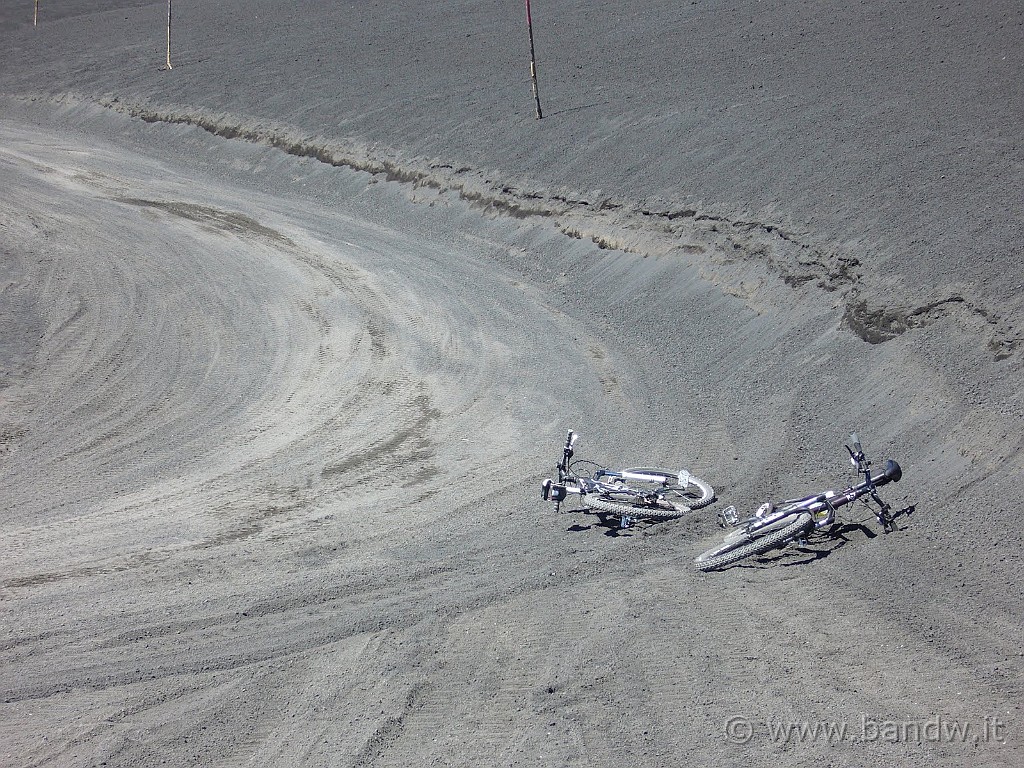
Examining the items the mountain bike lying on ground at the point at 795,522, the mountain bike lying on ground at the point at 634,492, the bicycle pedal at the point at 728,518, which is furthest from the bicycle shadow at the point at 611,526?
the mountain bike lying on ground at the point at 795,522

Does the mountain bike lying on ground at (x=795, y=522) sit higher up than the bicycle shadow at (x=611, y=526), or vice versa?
the mountain bike lying on ground at (x=795, y=522)

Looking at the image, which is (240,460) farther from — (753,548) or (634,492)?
(753,548)

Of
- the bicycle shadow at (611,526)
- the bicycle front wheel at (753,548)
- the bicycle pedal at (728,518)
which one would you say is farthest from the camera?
the bicycle shadow at (611,526)

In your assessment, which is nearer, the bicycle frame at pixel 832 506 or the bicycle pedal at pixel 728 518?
the bicycle frame at pixel 832 506

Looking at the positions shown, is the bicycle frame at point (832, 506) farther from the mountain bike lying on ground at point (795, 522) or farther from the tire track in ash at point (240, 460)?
the tire track in ash at point (240, 460)

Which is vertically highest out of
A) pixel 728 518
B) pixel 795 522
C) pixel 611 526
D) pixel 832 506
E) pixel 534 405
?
pixel 534 405

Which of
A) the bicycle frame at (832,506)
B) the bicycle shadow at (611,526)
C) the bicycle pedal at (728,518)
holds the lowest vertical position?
the bicycle shadow at (611,526)

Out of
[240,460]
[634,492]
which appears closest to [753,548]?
[634,492]
